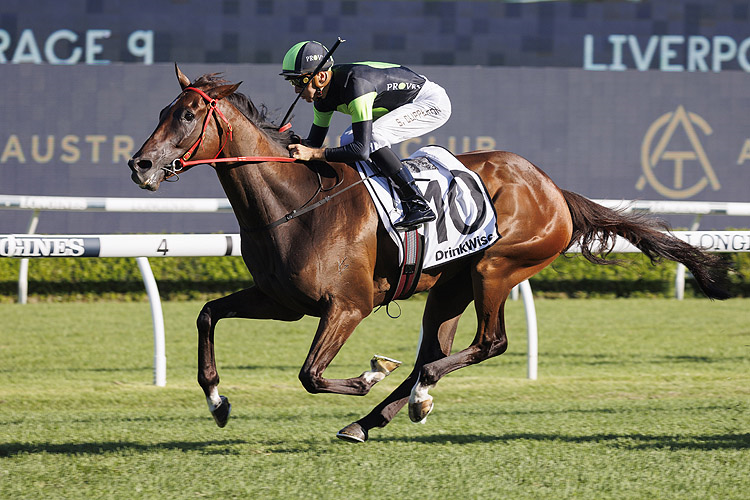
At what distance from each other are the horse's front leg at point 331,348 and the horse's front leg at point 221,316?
287mm

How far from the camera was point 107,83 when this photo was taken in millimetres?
10688

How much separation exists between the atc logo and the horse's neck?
7.88 metres

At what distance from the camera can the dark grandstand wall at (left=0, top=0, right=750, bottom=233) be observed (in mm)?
10664

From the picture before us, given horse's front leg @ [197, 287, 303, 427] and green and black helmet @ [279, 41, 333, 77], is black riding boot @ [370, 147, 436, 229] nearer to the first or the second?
green and black helmet @ [279, 41, 333, 77]

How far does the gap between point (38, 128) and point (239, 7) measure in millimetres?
2528

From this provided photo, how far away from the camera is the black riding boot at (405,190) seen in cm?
384

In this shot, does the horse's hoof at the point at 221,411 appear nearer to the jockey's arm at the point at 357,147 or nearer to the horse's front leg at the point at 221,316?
the horse's front leg at the point at 221,316

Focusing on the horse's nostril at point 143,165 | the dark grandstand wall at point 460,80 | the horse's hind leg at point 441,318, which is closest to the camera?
the horse's nostril at point 143,165

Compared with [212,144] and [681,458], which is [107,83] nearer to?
[212,144]

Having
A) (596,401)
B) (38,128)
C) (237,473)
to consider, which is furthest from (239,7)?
(237,473)

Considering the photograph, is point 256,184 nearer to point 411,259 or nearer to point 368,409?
point 411,259

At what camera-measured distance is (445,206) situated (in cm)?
403

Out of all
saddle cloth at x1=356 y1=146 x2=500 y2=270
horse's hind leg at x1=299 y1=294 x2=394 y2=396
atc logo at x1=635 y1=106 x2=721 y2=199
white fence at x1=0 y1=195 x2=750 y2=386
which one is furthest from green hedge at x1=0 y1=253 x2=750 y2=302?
horse's hind leg at x1=299 y1=294 x2=394 y2=396

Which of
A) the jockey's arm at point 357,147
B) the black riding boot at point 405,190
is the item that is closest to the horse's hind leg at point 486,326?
the black riding boot at point 405,190
